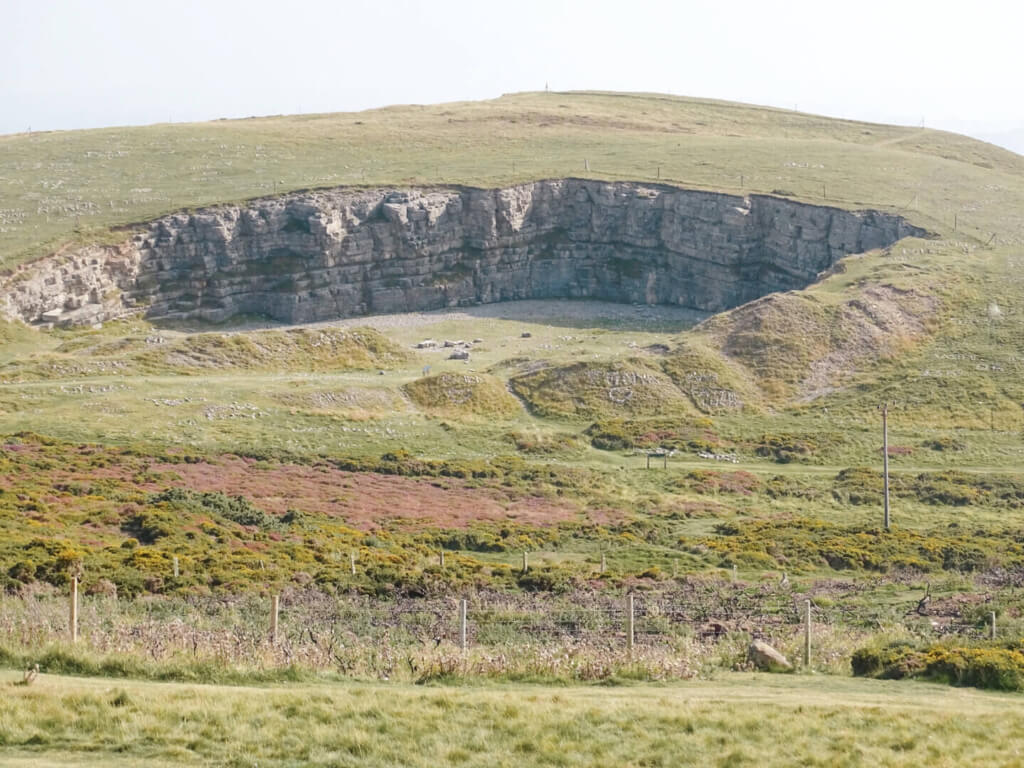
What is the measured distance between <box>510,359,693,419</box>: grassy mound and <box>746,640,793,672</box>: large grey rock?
60256 millimetres

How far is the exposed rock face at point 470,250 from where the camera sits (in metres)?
118

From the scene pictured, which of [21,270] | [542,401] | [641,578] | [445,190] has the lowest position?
[641,578]

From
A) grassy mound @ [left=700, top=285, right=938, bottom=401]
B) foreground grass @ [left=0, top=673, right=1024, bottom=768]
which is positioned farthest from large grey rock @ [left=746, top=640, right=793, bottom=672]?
grassy mound @ [left=700, top=285, right=938, bottom=401]

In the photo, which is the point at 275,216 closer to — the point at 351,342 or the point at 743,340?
the point at 351,342

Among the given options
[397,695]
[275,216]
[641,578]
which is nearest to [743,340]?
[275,216]

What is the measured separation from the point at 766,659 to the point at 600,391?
63.8 metres

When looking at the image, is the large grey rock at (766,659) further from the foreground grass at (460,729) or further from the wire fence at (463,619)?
the foreground grass at (460,729)

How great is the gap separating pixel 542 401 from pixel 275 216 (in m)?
43.2

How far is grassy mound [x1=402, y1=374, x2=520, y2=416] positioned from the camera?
88.7 metres

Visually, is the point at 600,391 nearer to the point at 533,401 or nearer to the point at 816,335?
the point at 533,401

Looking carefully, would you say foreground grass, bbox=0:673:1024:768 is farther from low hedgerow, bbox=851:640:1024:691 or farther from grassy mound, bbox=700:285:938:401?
grassy mound, bbox=700:285:938:401

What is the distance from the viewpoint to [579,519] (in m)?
63.1

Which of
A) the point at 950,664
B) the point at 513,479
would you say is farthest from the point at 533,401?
the point at 950,664

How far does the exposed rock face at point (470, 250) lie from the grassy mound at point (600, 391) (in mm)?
34440
